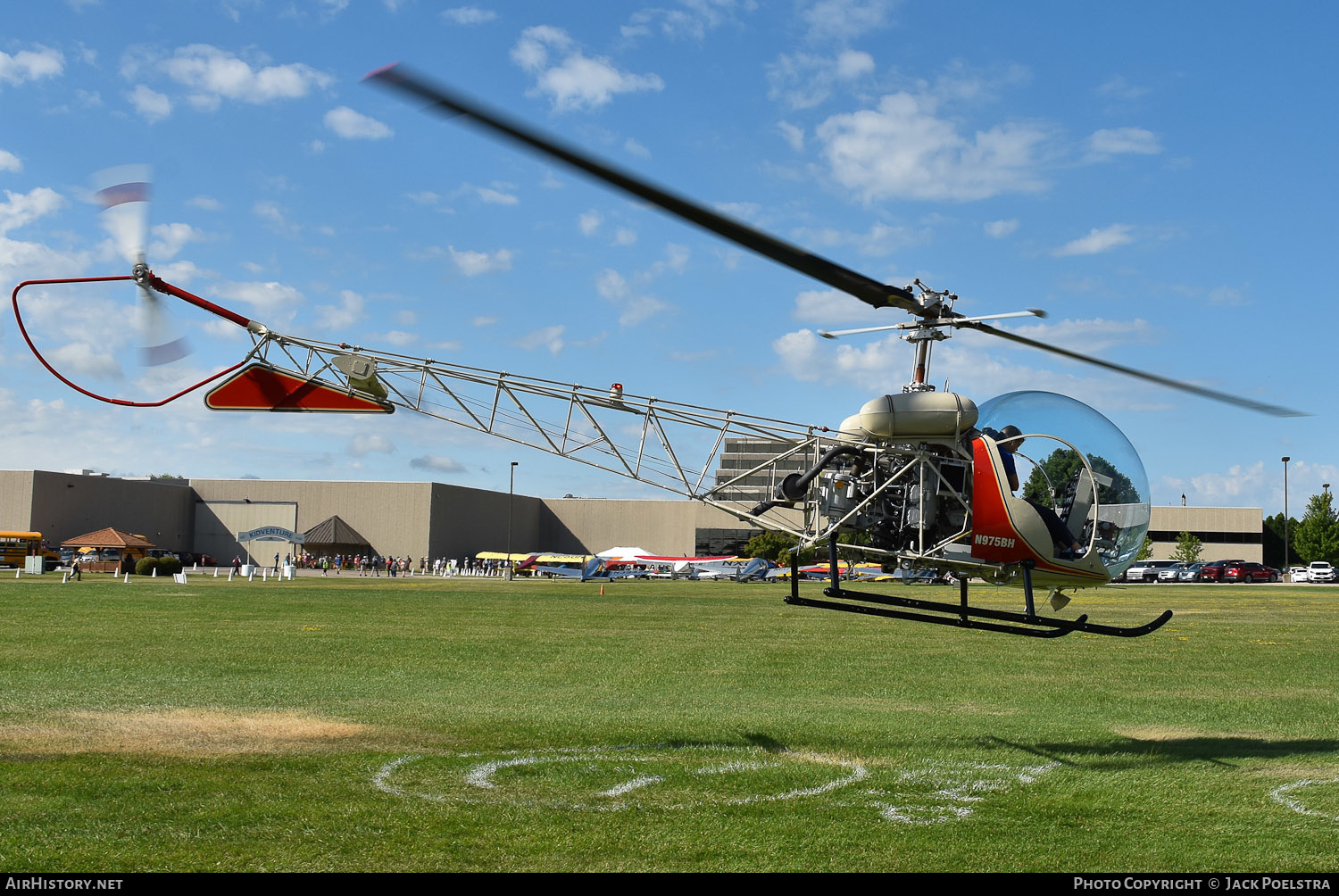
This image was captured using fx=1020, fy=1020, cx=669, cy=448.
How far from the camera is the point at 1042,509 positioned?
11.1 meters

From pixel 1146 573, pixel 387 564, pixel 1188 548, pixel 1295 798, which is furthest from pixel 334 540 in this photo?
pixel 1295 798

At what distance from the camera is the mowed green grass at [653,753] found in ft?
24.1

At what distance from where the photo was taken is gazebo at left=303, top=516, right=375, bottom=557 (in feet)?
304

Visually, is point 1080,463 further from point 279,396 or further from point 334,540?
point 334,540

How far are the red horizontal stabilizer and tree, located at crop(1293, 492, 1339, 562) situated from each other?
314 feet

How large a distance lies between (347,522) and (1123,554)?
91.7 meters

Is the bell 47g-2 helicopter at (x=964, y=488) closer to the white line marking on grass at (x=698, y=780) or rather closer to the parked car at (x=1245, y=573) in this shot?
the white line marking on grass at (x=698, y=780)

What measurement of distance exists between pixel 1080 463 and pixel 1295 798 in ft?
12.3

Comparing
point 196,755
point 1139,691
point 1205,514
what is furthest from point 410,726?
point 1205,514

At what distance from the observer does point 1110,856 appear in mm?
7289

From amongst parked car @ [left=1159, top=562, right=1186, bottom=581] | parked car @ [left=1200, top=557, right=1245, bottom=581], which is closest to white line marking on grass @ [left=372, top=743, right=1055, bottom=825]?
parked car @ [left=1159, top=562, right=1186, bottom=581]

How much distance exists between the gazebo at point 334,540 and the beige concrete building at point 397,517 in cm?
106

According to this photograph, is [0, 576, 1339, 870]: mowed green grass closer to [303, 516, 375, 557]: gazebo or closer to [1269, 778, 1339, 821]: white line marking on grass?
[1269, 778, 1339, 821]: white line marking on grass

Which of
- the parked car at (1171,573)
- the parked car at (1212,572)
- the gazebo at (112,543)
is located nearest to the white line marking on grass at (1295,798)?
the gazebo at (112,543)
